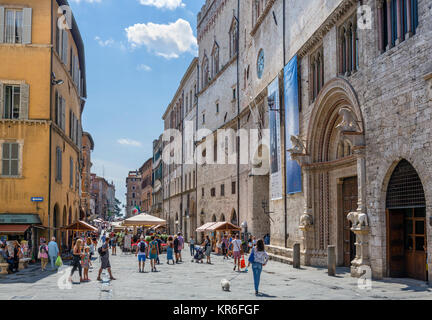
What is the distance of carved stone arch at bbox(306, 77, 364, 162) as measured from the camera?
17859 millimetres

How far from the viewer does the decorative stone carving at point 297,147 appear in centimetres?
2225

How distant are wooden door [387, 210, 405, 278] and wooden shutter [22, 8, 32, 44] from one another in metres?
19.6

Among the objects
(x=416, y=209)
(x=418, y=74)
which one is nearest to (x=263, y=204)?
(x=416, y=209)

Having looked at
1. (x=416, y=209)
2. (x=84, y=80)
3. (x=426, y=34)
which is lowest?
(x=416, y=209)

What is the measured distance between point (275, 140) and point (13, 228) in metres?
13.0

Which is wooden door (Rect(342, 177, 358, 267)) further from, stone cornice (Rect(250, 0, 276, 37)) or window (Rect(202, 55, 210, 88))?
window (Rect(202, 55, 210, 88))

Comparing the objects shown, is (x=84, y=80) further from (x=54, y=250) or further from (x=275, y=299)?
(x=275, y=299)

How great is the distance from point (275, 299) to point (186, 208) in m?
42.0

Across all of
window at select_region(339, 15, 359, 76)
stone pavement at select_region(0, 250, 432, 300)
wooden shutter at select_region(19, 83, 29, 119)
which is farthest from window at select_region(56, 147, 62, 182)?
window at select_region(339, 15, 359, 76)

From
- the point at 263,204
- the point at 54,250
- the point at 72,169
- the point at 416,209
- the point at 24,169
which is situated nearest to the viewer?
the point at 416,209

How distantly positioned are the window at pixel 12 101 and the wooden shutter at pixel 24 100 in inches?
10.1

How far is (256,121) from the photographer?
31703 mm

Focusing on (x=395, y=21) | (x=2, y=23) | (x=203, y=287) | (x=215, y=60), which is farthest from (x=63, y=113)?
(x=395, y=21)

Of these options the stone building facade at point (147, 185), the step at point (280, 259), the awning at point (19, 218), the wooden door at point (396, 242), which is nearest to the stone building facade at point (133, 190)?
the stone building facade at point (147, 185)
